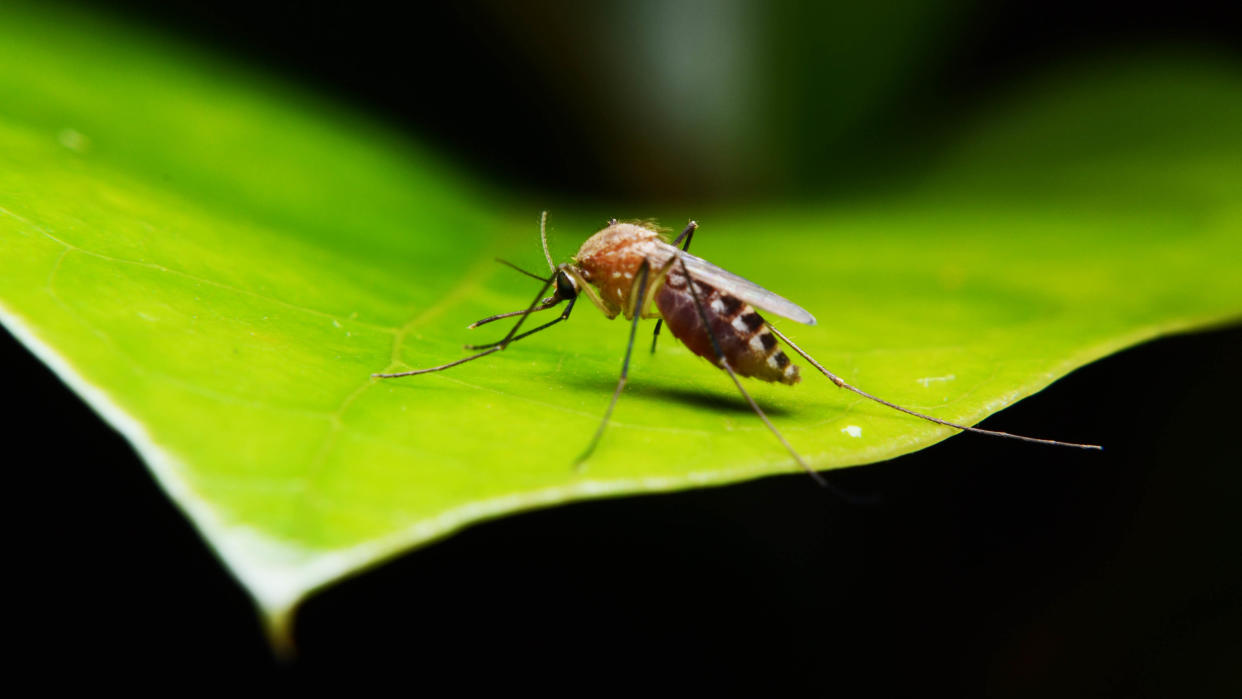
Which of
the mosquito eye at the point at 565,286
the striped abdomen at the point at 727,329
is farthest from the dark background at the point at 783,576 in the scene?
the mosquito eye at the point at 565,286

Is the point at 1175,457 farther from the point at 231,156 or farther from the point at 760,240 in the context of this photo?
the point at 231,156

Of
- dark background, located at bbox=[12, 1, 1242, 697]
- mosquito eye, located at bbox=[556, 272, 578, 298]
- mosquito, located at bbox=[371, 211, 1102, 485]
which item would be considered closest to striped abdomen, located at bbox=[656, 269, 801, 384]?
mosquito, located at bbox=[371, 211, 1102, 485]

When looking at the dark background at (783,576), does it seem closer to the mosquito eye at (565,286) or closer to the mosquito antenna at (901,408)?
the mosquito antenna at (901,408)

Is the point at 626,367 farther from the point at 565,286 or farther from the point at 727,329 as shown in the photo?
the point at 565,286

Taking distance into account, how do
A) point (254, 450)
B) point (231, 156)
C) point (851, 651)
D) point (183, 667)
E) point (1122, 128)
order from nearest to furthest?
point (254, 450) → point (183, 667) → point (851, 651) → point (231, 156) → point (1122, 128)

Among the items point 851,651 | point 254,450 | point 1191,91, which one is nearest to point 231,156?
point 254,450

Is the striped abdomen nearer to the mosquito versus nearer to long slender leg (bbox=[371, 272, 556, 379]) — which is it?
the mosquito
